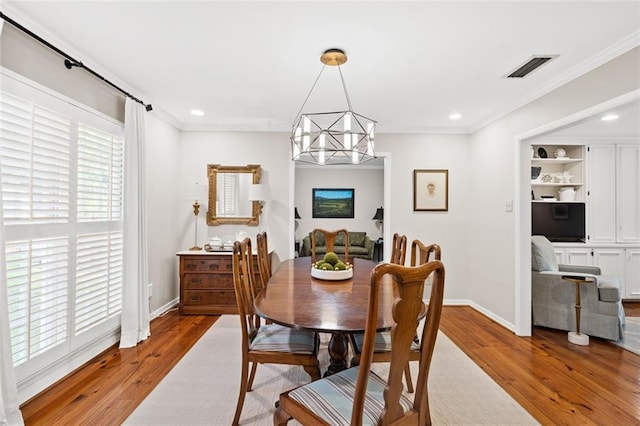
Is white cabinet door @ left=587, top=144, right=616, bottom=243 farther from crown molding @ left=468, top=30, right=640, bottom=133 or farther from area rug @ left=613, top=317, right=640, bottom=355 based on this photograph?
crown molding @ left=468, top=30, right=640, bottom=133

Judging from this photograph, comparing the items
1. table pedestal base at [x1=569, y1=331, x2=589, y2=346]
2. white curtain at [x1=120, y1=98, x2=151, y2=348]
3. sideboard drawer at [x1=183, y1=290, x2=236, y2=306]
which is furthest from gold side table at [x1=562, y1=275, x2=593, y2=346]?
white curtain at [x1=120, y1=98, x2=151, y2=348]

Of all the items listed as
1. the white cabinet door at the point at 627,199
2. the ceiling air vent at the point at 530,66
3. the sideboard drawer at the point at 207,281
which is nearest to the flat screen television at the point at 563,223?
the white cabinet door at the point at 627,199

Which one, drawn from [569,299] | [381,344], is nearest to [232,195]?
[381,344]

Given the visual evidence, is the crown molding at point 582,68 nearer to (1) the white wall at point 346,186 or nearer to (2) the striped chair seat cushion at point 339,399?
(2) the striped chair seat cushion at point 339,399

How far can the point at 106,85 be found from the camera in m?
2.90

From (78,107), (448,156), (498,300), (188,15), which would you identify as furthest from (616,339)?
(78,107)

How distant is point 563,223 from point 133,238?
5478 millimetres

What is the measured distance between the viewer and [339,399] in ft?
4.43

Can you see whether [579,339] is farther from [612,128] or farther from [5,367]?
[5,367]

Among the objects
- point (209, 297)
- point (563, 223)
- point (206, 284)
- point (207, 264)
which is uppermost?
point (563, 223)

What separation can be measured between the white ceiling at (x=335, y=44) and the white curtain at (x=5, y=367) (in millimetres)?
651

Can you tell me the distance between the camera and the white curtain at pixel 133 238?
3064mm

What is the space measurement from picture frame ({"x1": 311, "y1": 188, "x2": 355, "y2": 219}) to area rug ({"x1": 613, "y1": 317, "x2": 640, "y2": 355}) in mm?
5378

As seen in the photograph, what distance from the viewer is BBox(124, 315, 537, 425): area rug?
197 centimetres
